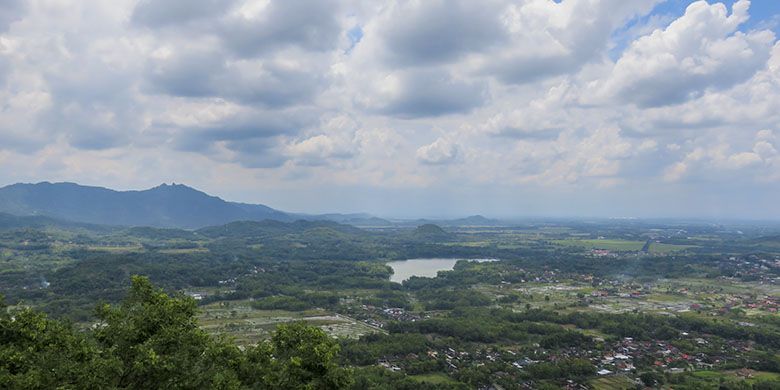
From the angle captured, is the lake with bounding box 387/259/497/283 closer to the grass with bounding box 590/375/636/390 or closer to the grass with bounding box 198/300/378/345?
the grass with bounding box 198/300/378/345

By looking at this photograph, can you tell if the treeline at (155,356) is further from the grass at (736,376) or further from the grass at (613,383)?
the grass at (736,376)

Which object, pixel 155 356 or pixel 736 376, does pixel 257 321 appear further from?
pixel 155 356

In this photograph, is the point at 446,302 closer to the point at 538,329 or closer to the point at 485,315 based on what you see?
the point at 485,315

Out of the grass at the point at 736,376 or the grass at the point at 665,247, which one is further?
the grass at the point at 665,247

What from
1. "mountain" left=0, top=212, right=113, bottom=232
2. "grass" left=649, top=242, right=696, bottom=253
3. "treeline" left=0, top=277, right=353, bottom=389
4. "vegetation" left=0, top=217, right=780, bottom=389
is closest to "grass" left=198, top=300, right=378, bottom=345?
"vegetation" left=0, top=217, right=780, bottom=389

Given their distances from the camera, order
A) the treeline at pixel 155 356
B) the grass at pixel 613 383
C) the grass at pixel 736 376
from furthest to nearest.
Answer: the grass at pixel 736 376
the grass at pixel 613 383
the treeline at pixel 155 356

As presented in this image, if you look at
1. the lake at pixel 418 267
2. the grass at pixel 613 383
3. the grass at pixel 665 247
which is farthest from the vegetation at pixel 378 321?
the grass at pixel 665 247

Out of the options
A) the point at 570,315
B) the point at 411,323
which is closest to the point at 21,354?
the point at 411,323

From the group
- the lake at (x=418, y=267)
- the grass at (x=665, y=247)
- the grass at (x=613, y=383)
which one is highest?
the grass at (x=665, y=247)
